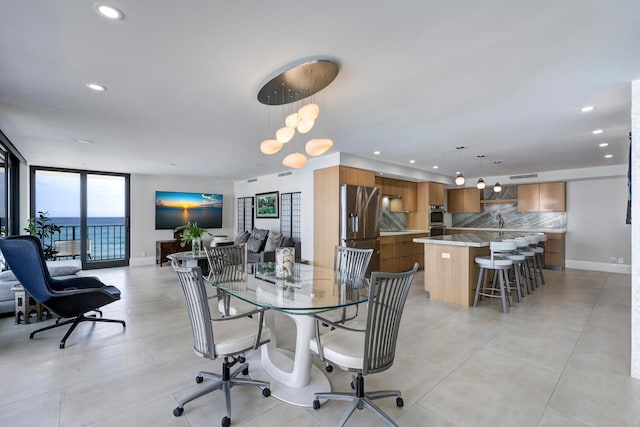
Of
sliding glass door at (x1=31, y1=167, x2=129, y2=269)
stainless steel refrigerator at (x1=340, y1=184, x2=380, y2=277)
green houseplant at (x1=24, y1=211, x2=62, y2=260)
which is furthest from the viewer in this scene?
sliding glass door at (x1=31, y1=167, x2=129, y2=269)

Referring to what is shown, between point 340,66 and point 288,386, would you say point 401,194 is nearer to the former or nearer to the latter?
point 340,66

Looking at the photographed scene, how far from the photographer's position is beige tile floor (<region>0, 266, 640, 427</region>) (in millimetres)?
1922

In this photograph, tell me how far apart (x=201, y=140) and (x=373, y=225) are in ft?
11.4

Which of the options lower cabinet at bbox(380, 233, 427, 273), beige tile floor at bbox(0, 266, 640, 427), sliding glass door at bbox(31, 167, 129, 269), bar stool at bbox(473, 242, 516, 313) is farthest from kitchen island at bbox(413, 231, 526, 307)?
sliding glass door at bbox(31, 167, 129, 269)

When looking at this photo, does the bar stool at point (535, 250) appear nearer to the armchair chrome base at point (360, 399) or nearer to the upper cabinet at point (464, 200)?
the upper cabinet at point (464, 200)

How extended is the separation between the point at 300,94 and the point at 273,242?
4780mm

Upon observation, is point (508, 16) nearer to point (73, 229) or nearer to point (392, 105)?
point (392, 105)

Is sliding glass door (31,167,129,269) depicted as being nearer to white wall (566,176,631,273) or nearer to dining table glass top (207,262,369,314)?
dining table glass top (207,262,369,314)

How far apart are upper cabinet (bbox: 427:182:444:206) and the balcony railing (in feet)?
26.8

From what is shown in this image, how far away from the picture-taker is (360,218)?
557cm

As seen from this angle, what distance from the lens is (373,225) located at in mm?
5832

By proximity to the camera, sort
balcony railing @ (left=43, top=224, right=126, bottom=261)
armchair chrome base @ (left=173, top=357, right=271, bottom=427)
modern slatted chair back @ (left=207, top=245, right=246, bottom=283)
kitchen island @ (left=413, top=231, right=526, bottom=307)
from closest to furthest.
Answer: armchair chrome base @ (left=173, top=357, right=271, bottom=427) < modern slatted chair back @ (left=207, top=245, right=246, bottom=283) < kitchen island @ (left=413, top=231, right=526, bottom=307) < balcony railing @ (left=43, top=224, right=126, bottom=261)

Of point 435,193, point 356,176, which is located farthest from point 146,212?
point 435,193

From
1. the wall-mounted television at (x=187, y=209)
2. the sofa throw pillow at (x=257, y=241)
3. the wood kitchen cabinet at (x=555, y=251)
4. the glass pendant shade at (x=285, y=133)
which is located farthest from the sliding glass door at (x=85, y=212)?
the wood kitchen cabinet at (x=555, y=251)
